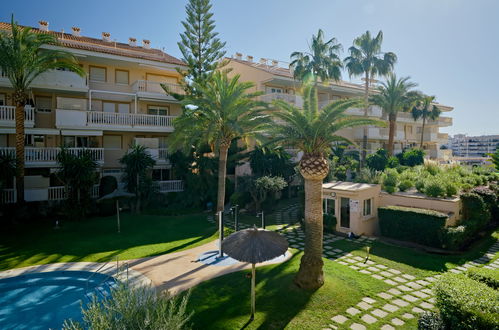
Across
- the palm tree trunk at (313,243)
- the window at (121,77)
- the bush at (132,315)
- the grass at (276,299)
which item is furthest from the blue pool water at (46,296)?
the window at (121,77)

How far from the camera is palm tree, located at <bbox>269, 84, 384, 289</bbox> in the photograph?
9391mm

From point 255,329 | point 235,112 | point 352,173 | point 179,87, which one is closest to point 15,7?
point 179,87

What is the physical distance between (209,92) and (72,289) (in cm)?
1095

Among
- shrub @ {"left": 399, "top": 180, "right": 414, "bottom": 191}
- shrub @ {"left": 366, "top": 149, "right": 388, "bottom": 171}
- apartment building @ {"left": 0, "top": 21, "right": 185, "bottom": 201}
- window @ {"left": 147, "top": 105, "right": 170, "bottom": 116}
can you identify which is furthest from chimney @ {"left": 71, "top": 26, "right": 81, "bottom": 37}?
shrub @ {"left": 399, "top": 180, "right": 414, "bottom": 191}

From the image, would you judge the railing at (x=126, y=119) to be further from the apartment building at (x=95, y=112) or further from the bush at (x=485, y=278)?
the bush at (x=485, y=278)

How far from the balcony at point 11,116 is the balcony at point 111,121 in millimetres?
1576

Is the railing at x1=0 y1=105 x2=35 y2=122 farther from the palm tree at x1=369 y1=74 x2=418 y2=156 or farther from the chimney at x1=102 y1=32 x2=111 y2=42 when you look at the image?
the palm tree at x1=369 y1=74 x2=418 y2=156

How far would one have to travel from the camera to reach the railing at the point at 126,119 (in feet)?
70.1

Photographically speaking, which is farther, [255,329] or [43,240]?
[43,240]

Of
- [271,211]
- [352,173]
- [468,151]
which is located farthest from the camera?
[468,151]

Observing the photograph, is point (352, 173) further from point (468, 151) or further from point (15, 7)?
point (468, 151)

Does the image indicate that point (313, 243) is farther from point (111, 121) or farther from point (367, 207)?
point (111, 121)

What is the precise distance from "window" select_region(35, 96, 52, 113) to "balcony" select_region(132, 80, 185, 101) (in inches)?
236

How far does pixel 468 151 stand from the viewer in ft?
522
